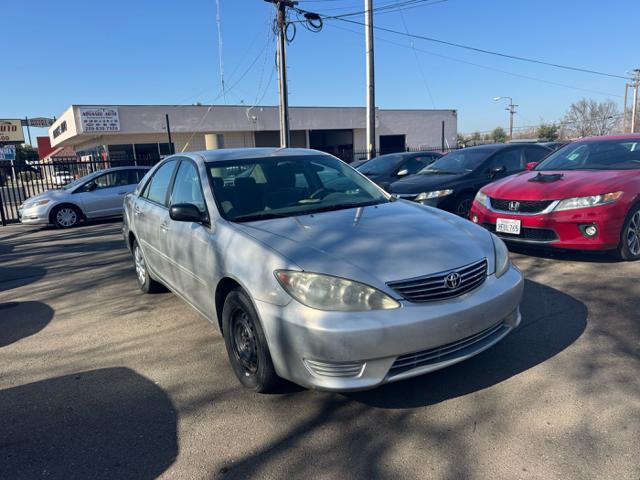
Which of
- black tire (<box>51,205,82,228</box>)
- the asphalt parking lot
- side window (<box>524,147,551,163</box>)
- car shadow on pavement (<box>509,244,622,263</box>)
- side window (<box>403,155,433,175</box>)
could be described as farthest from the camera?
black tire (<box>51,205,82,228</box>)

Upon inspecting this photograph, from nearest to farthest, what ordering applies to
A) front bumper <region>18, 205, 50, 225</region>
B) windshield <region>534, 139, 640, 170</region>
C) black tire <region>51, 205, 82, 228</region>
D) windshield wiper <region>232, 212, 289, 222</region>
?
windshield wiper <region>232, 212, 289, 222</region>, windshield <region>534, 139, 640, 170</region>, front bumper <region>18, 205, 50, 225</region>, black tire <region>51, 205, 82, 228</region>

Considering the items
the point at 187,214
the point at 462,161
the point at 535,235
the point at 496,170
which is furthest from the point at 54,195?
the point at 535,235

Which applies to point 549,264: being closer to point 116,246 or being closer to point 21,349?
point 21,349

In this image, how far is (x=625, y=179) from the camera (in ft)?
17.0

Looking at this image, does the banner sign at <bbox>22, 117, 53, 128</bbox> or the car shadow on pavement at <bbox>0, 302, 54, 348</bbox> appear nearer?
the car shadow on pavement at <bbox>0, 302, 54, 348</bbox>

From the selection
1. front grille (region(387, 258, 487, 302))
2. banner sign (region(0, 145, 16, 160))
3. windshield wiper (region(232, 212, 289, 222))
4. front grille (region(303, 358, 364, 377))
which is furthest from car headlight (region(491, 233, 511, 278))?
banner sign (region(0, 145, 16, 160))

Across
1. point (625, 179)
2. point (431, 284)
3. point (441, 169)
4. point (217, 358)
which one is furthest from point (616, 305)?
point (441, 169)

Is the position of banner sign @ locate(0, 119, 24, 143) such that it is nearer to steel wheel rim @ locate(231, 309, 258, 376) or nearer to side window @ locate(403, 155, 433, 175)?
side window @ locate(403, 155, 433, 175)

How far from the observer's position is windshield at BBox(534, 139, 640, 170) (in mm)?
5750

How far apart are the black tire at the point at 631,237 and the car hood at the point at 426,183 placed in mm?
2754

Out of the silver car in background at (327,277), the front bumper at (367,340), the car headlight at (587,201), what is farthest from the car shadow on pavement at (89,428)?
the car headlight at (587,201)

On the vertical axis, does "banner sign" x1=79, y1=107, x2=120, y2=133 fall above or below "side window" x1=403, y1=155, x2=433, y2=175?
above

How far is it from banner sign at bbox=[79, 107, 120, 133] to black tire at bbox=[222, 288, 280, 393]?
89.6ft

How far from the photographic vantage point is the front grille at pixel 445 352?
2553mm
